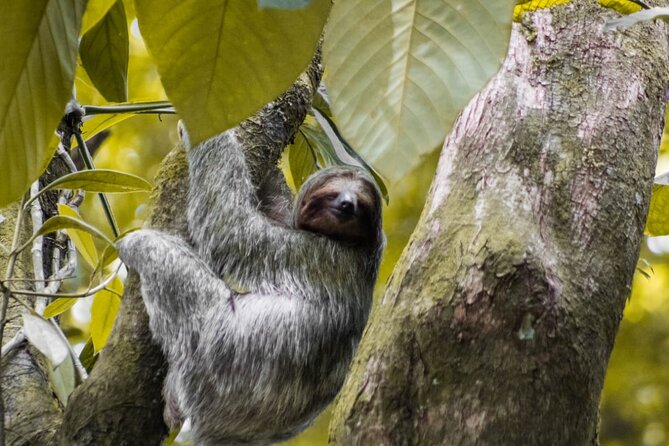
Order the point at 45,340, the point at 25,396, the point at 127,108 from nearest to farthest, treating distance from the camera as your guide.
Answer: the point at 45,340 < the point at 25,396 < the point at 127,108

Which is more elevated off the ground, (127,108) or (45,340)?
(127,108)

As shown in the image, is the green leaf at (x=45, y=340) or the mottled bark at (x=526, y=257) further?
the mottled bark at (x=526, y=257)

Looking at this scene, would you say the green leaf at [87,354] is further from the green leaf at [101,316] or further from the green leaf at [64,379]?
the green leaf at [64,379]

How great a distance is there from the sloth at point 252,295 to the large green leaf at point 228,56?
3149 mm

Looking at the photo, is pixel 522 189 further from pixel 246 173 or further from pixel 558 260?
pixel 246 173

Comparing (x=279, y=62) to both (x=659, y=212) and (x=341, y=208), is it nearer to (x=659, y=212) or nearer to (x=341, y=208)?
(x=659, y=212)

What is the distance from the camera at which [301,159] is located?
495 cm

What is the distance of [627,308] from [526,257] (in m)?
7.07

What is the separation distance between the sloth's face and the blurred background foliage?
340cm

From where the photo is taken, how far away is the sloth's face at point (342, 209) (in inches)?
200

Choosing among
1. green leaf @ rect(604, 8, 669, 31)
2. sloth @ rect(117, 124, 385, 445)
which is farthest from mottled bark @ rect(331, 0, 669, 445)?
green leaf @ rect(604, 8, 669, 31)

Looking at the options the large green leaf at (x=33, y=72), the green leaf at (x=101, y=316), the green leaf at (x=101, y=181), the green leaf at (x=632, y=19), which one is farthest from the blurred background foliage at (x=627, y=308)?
the large green leaf at (x=33, y=72)

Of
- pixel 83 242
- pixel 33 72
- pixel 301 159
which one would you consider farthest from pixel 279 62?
pixel 301 159

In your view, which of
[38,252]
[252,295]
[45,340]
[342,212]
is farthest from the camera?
[342,212]
